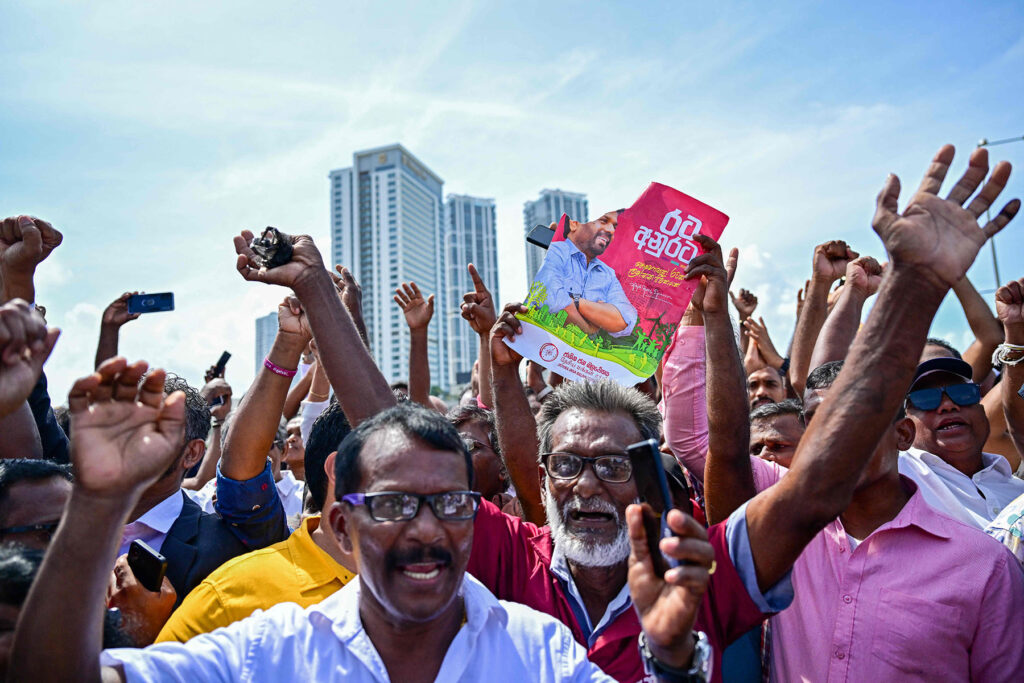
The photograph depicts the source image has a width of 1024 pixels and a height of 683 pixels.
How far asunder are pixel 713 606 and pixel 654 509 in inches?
24.6

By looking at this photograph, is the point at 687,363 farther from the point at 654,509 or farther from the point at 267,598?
the point at 267,598

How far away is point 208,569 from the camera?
2990mm

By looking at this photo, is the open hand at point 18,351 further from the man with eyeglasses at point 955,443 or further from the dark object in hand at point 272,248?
the man with eyeglasses at point 955,443

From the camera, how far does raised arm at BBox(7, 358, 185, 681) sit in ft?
5.11

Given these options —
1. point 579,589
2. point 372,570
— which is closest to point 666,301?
point 579,589

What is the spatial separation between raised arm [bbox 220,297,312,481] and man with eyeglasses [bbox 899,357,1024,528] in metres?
2.93

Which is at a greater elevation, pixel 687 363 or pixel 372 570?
pixel 687 363

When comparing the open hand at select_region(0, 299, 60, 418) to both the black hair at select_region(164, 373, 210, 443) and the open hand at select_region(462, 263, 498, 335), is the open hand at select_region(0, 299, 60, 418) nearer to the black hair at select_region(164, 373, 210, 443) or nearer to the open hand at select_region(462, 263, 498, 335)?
the black hair at select_region(164, 373, 210, 443)

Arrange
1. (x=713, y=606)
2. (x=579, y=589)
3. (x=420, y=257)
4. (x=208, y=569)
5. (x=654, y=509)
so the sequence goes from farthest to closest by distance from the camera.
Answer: (x=420, y=257)
(x=208, y=569)
(x=579, y=589)
(x=713, y=606)
(x=654, y=509)

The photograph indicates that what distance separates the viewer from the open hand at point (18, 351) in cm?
167

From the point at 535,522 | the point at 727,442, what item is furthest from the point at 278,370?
the point at 727,442

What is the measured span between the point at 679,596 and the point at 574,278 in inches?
82.1

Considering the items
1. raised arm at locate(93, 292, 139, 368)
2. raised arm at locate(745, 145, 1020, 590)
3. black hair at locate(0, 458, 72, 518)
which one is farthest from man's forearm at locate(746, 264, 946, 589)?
raised arm at locate(93, 292, 139, 368)

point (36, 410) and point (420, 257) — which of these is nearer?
point (36, 410)
